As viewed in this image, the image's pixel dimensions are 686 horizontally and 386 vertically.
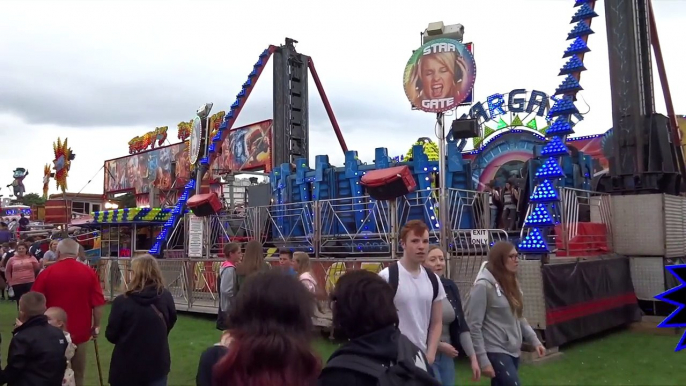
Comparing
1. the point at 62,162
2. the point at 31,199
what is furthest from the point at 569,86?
the point at 31,199

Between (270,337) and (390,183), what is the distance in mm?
7410

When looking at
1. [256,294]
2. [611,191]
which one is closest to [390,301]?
[256,294]

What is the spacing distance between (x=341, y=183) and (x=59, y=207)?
1088 centimetres

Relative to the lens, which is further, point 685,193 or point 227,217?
point 227,217

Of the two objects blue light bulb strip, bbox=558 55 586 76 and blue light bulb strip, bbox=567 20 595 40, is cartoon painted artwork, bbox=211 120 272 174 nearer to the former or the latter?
blue light bulb strip, bbox=567 20 595 40

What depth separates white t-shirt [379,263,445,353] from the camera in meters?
3.87

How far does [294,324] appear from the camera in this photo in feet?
6.93

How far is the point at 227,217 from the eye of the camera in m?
14.1

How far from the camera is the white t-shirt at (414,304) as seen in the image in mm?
3870

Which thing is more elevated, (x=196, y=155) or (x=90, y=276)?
(x=196, y=155)

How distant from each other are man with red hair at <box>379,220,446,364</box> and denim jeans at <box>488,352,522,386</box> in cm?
69

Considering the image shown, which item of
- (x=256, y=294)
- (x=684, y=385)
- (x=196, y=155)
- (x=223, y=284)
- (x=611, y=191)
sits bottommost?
(x=684, y=385)

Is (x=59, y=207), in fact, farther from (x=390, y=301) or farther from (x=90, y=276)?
(x=390, y=301)

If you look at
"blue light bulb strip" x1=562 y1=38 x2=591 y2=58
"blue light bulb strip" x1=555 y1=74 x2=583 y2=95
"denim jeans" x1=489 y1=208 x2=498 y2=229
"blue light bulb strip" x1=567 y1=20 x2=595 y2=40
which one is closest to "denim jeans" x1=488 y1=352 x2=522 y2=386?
"blue light bulb strip" x1=555 y1=74 x2=583 y2=95
